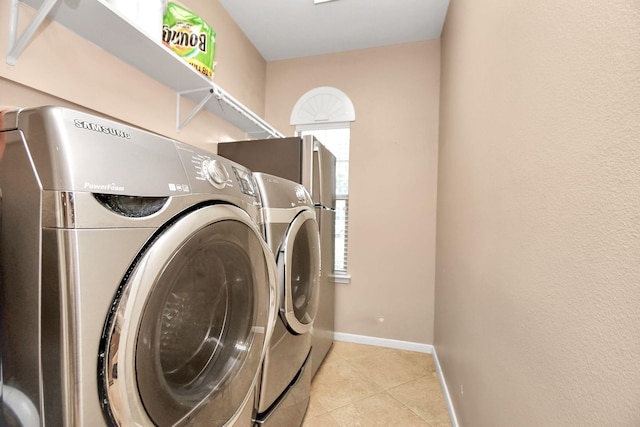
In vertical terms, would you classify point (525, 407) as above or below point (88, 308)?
below

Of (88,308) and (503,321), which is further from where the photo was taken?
(503,321)

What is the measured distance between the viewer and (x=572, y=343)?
0.53m

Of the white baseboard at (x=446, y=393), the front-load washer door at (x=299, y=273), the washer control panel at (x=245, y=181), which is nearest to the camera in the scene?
the washer control panel at (x=245, y=181)

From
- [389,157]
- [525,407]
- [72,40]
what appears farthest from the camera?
[389,157]

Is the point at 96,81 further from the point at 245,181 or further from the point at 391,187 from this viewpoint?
the point at 391,187

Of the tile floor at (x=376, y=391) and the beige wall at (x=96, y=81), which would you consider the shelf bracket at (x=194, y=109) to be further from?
the tile floor at (x=376, y=391)

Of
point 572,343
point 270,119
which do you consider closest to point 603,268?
point 572,343

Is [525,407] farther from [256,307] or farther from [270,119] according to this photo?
[270,119]

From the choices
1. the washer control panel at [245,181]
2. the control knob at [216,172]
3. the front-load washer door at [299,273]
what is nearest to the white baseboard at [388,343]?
the front-load washer door at [299,273]

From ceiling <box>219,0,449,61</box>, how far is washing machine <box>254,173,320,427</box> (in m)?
1.61

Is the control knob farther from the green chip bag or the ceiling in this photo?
the ceiling

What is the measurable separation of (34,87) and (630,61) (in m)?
1.63

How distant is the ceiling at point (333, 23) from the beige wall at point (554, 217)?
1.06 m

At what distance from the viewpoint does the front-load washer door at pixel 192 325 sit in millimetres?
485
